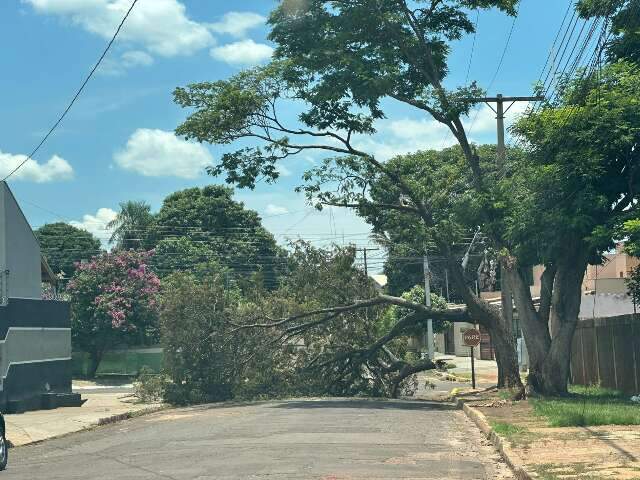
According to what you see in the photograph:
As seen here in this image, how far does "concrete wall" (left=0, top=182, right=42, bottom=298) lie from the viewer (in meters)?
26.3

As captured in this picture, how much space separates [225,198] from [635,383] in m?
46.6

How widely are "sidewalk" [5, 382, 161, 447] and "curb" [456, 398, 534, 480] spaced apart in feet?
32.2

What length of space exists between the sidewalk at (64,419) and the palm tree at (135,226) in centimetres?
3109

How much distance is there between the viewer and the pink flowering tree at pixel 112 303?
48.3 meters

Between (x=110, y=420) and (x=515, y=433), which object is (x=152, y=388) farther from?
(x=515, y=433)

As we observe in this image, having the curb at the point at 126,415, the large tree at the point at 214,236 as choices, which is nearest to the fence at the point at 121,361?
the large tree at the point at 214,236

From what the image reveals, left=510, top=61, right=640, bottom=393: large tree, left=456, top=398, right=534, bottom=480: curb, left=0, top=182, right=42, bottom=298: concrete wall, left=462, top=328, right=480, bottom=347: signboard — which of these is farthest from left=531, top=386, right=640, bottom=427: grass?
left=0, top=182, right=42, bottom=298: concrete wall

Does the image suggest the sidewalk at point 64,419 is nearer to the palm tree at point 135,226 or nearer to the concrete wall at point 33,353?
the concrete wall at point 33,353

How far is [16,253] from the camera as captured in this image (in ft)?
88.9

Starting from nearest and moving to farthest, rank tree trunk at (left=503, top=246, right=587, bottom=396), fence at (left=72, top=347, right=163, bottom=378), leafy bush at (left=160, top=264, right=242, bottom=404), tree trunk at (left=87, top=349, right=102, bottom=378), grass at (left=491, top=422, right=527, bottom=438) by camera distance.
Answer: grass at (left=491, top=422, right=527, bottom=438)
tree trunk at (left=503, top=246, right=587, bottom=396)
leafy bush at (left=160, top=264, right=242, bottom=404)
tree trunk at (left=87, top=349, right=102, bottom=378)
fence at (left=72, top=347, right=163, bottom=378)

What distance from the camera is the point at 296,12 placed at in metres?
25.1

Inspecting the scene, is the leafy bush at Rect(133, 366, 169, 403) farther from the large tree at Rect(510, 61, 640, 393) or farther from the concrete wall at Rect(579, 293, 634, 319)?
the concrete wall at Rect(579, 293, 634, 319)

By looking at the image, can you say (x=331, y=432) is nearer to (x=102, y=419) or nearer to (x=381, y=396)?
(x=102, y=419)

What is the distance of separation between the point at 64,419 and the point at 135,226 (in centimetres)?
3908
